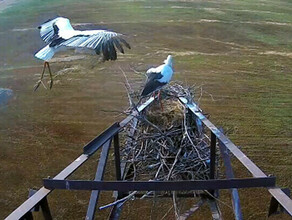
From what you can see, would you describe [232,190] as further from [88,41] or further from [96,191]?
[88,41]

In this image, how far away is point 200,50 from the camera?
222 inches

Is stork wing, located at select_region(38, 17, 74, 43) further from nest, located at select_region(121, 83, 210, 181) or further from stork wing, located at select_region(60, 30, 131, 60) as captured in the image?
nest, located at select_region(121, 83, 210, 181)

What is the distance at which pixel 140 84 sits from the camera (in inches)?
147

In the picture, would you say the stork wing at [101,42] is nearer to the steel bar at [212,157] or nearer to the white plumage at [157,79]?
the white plumage at [157,79]

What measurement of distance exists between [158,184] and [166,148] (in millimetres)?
815

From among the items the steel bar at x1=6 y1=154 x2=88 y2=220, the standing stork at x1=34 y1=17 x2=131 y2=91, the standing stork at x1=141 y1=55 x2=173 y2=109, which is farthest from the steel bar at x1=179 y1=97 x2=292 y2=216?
the steel bar at x1=6 y1=154 x2=88 y2=220

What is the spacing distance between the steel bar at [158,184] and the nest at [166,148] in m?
0.61

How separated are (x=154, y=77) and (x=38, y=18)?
509 centimetres

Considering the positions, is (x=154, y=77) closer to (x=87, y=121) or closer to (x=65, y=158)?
(x=65, y=158)

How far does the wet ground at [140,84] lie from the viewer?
3.15 m

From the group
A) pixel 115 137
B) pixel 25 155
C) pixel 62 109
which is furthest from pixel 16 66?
pixel 115 137

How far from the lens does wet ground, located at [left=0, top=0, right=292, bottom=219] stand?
3.15 meters

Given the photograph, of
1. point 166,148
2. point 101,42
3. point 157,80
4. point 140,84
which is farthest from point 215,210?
point 140,84

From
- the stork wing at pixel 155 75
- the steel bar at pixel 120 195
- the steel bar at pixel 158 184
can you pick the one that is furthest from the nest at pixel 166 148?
the steel bar at pixel 158 184
